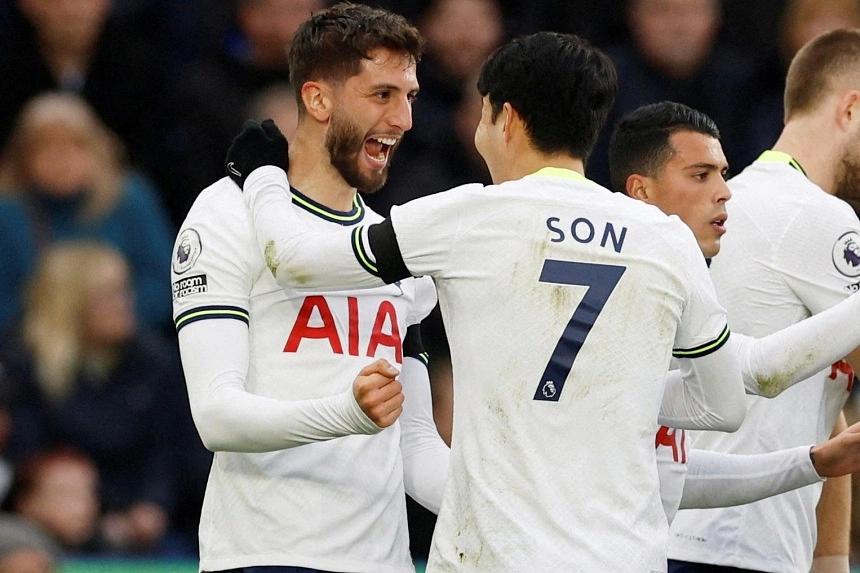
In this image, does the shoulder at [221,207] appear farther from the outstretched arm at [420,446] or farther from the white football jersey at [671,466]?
the white football jersey at [671,466]

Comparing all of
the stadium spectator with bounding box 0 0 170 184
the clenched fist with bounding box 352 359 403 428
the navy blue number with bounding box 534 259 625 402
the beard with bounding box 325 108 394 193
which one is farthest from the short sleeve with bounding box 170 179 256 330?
the stadium spectator with bounding box 0 0 170 184

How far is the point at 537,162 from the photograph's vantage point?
415 centimetres

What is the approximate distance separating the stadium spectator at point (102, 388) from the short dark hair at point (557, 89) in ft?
14.6

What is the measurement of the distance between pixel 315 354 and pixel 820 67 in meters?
2.03

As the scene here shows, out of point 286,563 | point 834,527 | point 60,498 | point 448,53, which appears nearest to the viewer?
point 286,563

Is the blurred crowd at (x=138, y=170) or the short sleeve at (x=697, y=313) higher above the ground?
the blurred crowd at (x=138, y=170)

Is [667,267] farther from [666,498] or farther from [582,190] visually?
[666,498]

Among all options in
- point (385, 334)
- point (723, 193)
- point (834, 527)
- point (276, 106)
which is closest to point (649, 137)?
point (723, 193)

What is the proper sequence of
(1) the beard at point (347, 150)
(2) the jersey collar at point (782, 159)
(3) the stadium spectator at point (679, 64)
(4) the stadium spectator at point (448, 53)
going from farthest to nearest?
(3) the stadium spectator at point (679, 64) < (4) the stadium spectator at point (448, 53) < (2) the jersey collar at point (782, 159) < (1) the beard at point (347, 150)

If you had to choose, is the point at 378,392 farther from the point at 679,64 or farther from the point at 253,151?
the point at 679,64

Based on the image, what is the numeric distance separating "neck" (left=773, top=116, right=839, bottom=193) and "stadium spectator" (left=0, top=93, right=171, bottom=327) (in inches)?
158

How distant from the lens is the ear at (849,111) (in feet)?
17.9

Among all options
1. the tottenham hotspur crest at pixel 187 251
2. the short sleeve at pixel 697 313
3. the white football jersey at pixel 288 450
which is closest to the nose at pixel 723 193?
the short sleeve at pixel 697 313

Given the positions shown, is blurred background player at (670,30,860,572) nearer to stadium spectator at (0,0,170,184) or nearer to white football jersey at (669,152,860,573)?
white football jersey at (669,152,860,573)
